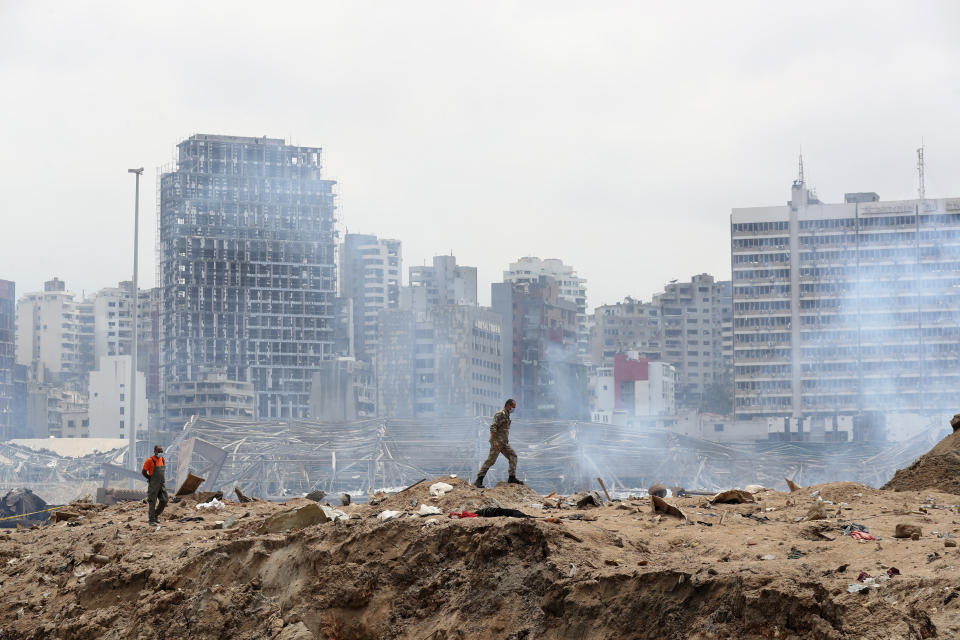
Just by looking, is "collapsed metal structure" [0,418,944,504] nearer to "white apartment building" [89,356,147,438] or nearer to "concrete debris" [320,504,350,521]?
"white apartment building" [89,356,147,438]

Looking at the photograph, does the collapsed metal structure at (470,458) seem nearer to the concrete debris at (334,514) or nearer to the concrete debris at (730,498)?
the concrete debris at (730,498)

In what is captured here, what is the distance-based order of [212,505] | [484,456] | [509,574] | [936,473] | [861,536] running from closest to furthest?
1. [509,574]
2. [861,536]
3. [936,473]
4. [212,505]
5. [484,456]

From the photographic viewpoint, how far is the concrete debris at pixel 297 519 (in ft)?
54.8

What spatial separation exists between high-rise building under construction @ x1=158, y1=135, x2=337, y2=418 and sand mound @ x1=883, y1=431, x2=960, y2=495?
12020cm

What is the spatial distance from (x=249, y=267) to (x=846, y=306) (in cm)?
6576

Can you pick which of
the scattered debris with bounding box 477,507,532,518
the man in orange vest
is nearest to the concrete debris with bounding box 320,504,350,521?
the scattered debris with bounding box 477,507,532,518

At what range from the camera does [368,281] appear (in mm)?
181125

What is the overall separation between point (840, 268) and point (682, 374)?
154ft

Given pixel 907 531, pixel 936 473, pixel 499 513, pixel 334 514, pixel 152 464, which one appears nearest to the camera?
pixel 907 531

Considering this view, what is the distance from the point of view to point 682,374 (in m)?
163

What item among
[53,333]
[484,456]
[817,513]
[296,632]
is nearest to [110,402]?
[53,333]

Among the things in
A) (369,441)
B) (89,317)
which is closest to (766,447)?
(369,441)

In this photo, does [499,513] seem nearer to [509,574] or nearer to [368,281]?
[509,574]

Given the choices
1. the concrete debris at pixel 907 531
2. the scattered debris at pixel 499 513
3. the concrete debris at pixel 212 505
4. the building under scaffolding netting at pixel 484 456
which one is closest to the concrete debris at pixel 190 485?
the concrete debris at pixel 212 505
